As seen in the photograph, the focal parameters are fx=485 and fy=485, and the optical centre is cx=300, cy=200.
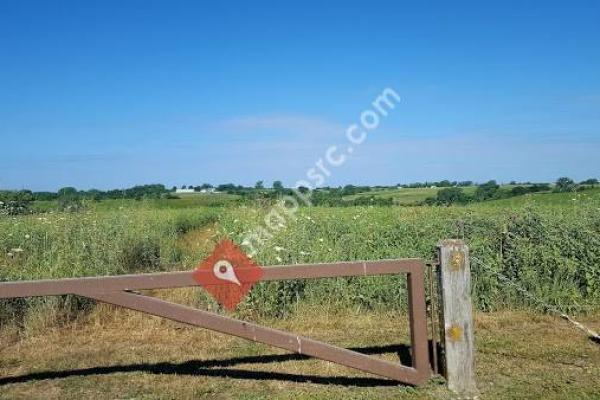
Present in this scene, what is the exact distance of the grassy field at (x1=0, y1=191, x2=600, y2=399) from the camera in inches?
168

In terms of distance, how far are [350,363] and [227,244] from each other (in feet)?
16.2

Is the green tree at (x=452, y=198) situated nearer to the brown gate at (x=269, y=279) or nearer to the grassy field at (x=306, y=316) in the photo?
the grassy field at (x=306, y=316)

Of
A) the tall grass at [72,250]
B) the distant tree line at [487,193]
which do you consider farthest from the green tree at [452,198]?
the tall grass at [72,250]

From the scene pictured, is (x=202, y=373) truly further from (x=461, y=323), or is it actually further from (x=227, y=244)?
(x=227, y=244)

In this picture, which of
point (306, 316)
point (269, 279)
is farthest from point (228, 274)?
point (306, 316)

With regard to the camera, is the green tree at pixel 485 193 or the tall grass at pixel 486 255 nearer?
the tall grass at pixel 486 255

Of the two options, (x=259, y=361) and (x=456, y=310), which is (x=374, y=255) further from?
(x=456, y=310)

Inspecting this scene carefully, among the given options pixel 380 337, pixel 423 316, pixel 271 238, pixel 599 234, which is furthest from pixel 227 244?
pixel 599 234

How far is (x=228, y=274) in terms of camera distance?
3508 millimetres

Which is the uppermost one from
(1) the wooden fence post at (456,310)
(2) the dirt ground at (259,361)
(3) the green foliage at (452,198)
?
(3) the green foliage at (452,198)

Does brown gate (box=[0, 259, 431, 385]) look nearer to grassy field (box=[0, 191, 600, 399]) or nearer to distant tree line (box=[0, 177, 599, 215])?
grassy field (box=[0, 191, 600, 399])

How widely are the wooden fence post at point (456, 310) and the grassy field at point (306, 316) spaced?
0.22 m

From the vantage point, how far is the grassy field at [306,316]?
14.0 feet

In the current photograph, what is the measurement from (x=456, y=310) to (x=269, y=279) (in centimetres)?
144
